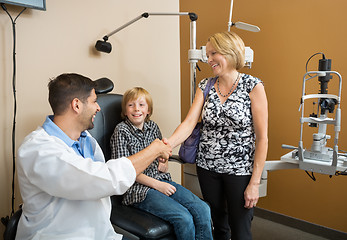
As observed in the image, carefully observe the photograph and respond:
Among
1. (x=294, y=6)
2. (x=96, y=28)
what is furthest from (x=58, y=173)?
(x=294, y=6)

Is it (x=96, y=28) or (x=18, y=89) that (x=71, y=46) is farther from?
(x=18, y=89)

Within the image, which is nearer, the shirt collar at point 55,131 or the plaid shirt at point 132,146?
the shirt collar at point 55,131

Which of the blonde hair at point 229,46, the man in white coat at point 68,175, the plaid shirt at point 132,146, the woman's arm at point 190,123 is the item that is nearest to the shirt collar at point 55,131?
the man in white coat at point 68,175

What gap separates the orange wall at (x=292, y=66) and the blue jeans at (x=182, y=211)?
1.16 meters

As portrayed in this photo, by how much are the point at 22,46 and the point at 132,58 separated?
2.82 ft

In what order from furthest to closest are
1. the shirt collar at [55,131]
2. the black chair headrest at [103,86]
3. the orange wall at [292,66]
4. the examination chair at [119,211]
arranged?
the orange wall at [292,66]
the black chair headrest at [103,86]
the examination chair at [119,211]
the shirt collar at [55,131]

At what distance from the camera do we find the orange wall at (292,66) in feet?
6.74

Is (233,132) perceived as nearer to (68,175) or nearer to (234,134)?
(234,134)

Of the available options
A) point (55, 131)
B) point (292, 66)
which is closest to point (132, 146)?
point (55, 131)

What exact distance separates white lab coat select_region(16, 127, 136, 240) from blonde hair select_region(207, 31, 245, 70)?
767 millimetres

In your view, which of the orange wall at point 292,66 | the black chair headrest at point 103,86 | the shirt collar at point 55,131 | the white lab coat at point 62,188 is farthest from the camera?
the orange wall at point 292,66

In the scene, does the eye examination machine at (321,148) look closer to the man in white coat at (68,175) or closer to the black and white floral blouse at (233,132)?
the black and white floral blouse at (233,132)

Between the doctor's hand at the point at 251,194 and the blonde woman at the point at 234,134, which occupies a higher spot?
the blonde woman at the point at 234,134

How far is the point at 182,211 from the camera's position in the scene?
137 centimetres
